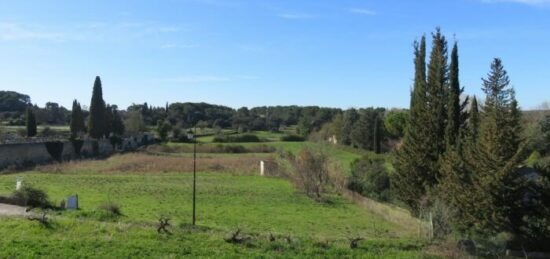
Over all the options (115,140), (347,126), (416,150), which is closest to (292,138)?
(347,126)

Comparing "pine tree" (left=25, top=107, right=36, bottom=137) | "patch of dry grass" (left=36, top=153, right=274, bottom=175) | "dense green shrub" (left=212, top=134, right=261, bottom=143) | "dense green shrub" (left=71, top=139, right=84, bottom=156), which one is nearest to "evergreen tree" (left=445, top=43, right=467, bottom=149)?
"patch of dry grass" (left=36, top=153, right=274, bottom=175)

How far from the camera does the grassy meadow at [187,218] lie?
48.6 feet

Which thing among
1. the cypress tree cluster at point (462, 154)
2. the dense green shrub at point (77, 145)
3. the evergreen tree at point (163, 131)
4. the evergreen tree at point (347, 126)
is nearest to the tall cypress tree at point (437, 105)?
the cypress tree cluster at point (462, 154)

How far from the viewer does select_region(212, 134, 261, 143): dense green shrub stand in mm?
92500

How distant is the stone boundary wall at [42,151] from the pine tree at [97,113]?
55.5 inches

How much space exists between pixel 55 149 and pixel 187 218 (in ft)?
129

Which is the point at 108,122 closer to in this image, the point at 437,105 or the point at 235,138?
the point at 235,138

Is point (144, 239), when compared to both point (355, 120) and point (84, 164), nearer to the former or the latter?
point (84, 164)

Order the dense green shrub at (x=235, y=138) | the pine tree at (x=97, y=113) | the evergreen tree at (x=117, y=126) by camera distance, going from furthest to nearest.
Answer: the dense green shrub at (x=235, y=138) < the evergreen tree at (x=117, y=126) < the pine tree at (x=97, y=113)

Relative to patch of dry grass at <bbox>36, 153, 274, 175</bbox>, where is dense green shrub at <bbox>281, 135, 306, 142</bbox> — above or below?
above

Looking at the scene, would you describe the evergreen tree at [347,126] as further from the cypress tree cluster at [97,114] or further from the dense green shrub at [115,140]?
the cypress tree cluster at [97,114]

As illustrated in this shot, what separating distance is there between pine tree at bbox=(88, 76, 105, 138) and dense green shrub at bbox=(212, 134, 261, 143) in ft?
76.8

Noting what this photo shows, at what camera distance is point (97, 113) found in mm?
72125

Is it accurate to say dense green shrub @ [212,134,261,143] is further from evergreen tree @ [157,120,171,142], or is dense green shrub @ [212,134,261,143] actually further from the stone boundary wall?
the stone boundary wall
